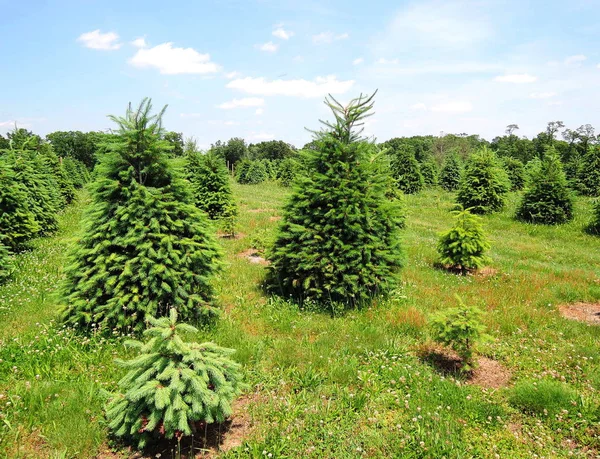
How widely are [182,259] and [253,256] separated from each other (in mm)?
6149

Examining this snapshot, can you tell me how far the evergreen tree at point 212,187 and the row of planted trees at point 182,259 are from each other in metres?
7.53

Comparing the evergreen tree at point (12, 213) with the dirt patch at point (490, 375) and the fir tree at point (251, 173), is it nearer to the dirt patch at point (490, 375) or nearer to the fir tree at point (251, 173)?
the dirt patch at point (490, 375)

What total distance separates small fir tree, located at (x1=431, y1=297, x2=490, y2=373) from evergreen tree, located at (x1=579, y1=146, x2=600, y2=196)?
87.0 feet

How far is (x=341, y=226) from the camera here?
760 centimetres

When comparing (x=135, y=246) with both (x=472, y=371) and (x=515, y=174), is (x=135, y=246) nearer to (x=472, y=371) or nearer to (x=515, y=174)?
(x=472, y=371)

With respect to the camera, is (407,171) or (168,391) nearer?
(168,391)

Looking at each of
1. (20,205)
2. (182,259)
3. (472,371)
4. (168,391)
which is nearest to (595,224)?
(472,371)

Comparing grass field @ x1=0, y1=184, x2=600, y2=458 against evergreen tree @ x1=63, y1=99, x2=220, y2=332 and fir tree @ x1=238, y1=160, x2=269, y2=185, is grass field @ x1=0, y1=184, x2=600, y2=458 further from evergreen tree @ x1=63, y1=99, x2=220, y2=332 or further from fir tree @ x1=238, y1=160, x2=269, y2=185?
fir tree @ x1=238, y1=160, x2=269, y2=185

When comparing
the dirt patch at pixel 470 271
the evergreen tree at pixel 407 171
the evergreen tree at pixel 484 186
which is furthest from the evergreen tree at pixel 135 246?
the evergreen tree at pixel 407 171

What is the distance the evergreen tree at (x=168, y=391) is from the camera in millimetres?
3438

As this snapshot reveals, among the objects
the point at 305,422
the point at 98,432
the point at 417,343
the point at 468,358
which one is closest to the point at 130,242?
the point at 98,432

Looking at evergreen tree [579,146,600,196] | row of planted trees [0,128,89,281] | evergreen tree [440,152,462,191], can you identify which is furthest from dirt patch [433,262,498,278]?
evergreen tree [440,152,462,191]

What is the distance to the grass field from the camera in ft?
12.8

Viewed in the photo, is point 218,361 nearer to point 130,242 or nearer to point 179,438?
point 179,438
